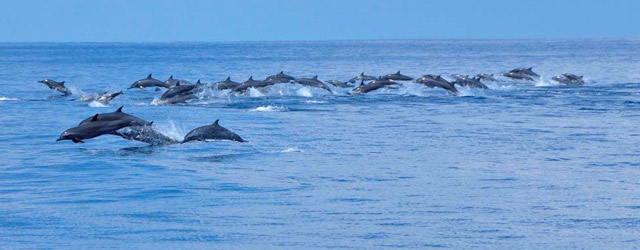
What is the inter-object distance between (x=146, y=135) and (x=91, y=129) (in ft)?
10.3

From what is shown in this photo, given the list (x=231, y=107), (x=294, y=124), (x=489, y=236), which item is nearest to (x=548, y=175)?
(x=489, y=236)

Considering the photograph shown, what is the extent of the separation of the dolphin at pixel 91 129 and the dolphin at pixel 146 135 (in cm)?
42

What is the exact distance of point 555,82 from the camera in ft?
166

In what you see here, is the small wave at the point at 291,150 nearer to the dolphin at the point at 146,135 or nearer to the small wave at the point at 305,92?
the dolphin at the point at 146,135

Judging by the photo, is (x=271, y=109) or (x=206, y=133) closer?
(x=206, y=133)

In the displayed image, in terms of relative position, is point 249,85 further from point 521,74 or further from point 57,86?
point 521,74

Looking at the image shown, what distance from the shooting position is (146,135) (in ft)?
71.1

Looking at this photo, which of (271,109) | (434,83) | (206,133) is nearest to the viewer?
(206,133)

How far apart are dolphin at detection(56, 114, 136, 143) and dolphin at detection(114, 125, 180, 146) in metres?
0.42

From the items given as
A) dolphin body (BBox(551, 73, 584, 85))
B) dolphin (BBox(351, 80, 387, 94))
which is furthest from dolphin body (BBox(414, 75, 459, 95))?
dolphin body (BBox(551, 73, 584, 85))

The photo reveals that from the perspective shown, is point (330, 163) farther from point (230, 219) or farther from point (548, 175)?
point (230, 219)

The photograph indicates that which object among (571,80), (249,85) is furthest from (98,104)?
(571,80)

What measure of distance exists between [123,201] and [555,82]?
3765cm

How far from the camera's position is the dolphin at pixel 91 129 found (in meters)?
18.3
